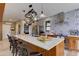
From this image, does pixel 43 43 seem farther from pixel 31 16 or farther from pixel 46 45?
pixel 31 16

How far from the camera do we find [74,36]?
1.85 metres

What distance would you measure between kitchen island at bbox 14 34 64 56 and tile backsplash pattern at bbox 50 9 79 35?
0.15 metres

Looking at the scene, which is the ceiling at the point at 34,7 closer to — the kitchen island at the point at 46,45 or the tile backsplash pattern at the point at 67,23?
the tile backsplash pattern at the point at 67,23

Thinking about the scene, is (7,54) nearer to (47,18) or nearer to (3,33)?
(3,33)

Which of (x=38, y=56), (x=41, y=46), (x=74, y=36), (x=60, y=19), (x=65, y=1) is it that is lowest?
(x=38, y=56)

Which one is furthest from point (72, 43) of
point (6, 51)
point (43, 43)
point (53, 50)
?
point (6, 51)

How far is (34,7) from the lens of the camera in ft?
6.22

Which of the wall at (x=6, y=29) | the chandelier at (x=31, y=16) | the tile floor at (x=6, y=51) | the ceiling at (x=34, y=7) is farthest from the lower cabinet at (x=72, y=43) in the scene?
the wall at (x=6, y=29)

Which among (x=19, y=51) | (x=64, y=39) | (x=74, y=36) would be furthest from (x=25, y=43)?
(x=74, y=36)

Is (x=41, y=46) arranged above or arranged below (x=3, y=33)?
below

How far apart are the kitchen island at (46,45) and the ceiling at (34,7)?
0.35 meters

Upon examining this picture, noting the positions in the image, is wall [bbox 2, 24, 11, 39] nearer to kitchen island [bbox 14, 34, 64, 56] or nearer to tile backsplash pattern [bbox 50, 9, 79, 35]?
kitchen island [bbox 14, 34, 64, 56]

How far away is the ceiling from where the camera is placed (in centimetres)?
185

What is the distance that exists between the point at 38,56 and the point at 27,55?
19 centimetres
